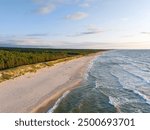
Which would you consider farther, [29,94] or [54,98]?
[29,94]

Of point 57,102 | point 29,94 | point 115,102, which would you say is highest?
point 29,94

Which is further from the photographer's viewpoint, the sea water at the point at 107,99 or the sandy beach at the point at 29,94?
the sea water at the point at 107,99

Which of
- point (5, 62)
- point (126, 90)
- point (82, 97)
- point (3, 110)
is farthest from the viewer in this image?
point (5, 62)

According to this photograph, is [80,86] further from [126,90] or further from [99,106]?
[99,106]

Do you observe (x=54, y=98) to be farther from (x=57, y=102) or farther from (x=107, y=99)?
(x=107, y=99)

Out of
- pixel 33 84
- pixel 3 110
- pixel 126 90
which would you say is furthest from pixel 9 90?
pixel 126 90

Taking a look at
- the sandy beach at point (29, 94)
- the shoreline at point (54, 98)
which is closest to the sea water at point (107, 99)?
the shoreline at point (54, 98)

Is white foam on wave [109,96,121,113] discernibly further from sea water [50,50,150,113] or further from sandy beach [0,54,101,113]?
sandy beach [0,54,101,113]

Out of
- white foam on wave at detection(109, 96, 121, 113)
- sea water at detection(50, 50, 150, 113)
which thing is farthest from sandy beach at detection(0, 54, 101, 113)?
white foam on wave at detection(109, 96, 121, 113)

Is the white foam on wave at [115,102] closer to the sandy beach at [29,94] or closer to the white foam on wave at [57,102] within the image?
the white foam on wave at [57,102]

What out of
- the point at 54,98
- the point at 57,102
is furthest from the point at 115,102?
the point at 54,98

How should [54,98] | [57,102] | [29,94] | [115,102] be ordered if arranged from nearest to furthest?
[57,102], [115,102], [54,98], [29,94]
